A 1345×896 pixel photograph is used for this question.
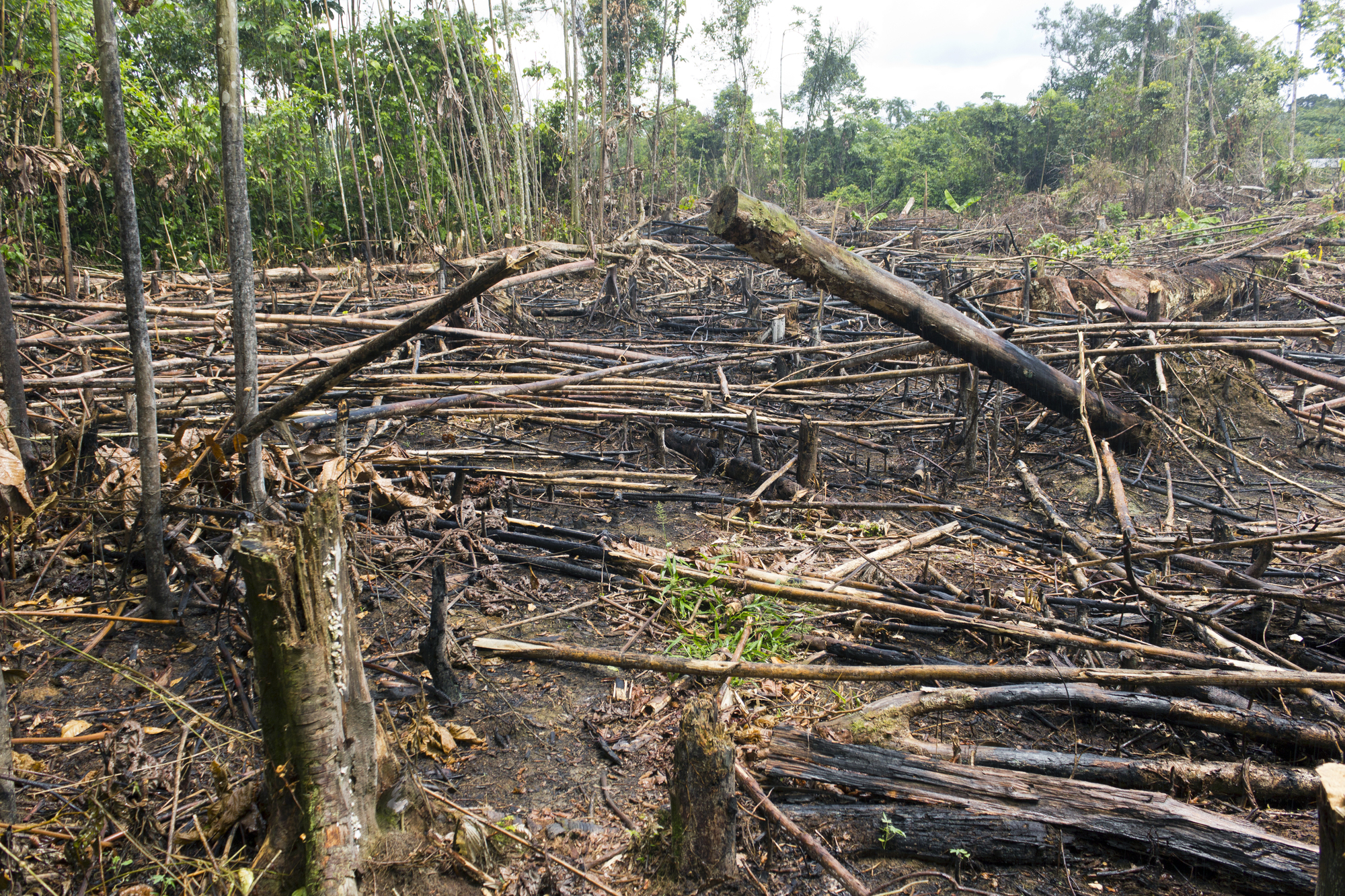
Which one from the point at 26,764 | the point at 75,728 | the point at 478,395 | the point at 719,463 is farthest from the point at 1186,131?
the point at 26,764

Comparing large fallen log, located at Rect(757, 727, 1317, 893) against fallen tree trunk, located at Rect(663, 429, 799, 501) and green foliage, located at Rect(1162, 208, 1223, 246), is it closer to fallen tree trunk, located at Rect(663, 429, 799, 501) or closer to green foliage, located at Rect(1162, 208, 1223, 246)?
fallen tree trunk, located at Rect(663, 429, 799, 501)

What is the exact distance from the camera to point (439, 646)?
2.91 meters

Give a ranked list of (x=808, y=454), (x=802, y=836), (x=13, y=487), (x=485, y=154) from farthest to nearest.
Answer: (x=485, y=154)
(x=808, y=454)
(x=13, y=487)
(x=802, y=836)

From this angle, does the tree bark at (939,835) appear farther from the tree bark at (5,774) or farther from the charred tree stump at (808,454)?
the charred tree stump at (808,454)

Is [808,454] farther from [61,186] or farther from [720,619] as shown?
[61,186]

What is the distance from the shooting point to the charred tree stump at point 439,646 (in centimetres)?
290

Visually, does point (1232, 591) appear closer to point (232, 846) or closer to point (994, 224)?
point (232, 846)

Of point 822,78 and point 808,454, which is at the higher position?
point 822,78

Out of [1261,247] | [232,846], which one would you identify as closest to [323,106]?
[232,846]

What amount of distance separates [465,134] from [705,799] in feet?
44.4

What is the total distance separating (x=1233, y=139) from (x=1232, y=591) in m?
27.5

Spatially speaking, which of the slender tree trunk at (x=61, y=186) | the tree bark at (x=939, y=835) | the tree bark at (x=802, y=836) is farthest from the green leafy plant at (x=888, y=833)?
the slender tree trunk at (x=61, y=186)

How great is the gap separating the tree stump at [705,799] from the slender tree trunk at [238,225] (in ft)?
6.42

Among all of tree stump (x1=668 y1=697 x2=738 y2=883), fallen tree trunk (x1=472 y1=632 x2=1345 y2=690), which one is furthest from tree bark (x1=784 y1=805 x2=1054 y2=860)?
fallen tree trunk (x1=472 y1=632 x2=1345 y2=690)
